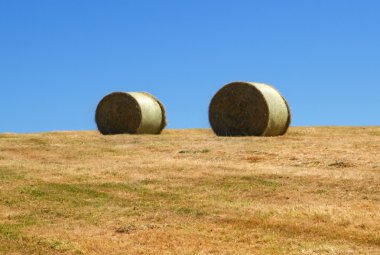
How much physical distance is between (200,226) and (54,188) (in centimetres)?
528

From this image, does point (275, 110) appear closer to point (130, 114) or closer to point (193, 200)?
point (130, 114)

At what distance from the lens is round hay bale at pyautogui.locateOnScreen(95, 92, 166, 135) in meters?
33.2

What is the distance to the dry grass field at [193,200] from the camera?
10562 mm

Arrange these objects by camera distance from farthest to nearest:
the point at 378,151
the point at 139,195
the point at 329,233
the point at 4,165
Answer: the point at 378,151
the point at 4,165
the point at 139,195
the point at 329,233

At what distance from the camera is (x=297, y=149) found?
22.7 meters

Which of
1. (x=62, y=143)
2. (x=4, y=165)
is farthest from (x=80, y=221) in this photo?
(x=62, y=143)

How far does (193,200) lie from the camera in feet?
45.9

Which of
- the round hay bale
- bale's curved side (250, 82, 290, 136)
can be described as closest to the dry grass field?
bale's curved side (250, 82, 290, 136)

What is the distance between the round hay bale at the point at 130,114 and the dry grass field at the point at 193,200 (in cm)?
955

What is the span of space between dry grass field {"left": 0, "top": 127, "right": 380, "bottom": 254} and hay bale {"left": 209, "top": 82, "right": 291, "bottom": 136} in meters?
5.93

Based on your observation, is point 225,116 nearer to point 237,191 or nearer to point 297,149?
point 297,149

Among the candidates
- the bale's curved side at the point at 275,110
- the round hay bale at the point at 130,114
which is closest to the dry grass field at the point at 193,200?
the bale's curved side at the point at 275,110

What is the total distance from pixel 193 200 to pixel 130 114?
19732 mm

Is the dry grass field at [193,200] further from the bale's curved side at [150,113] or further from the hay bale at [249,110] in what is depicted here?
the bale's curved side at [150,113]
